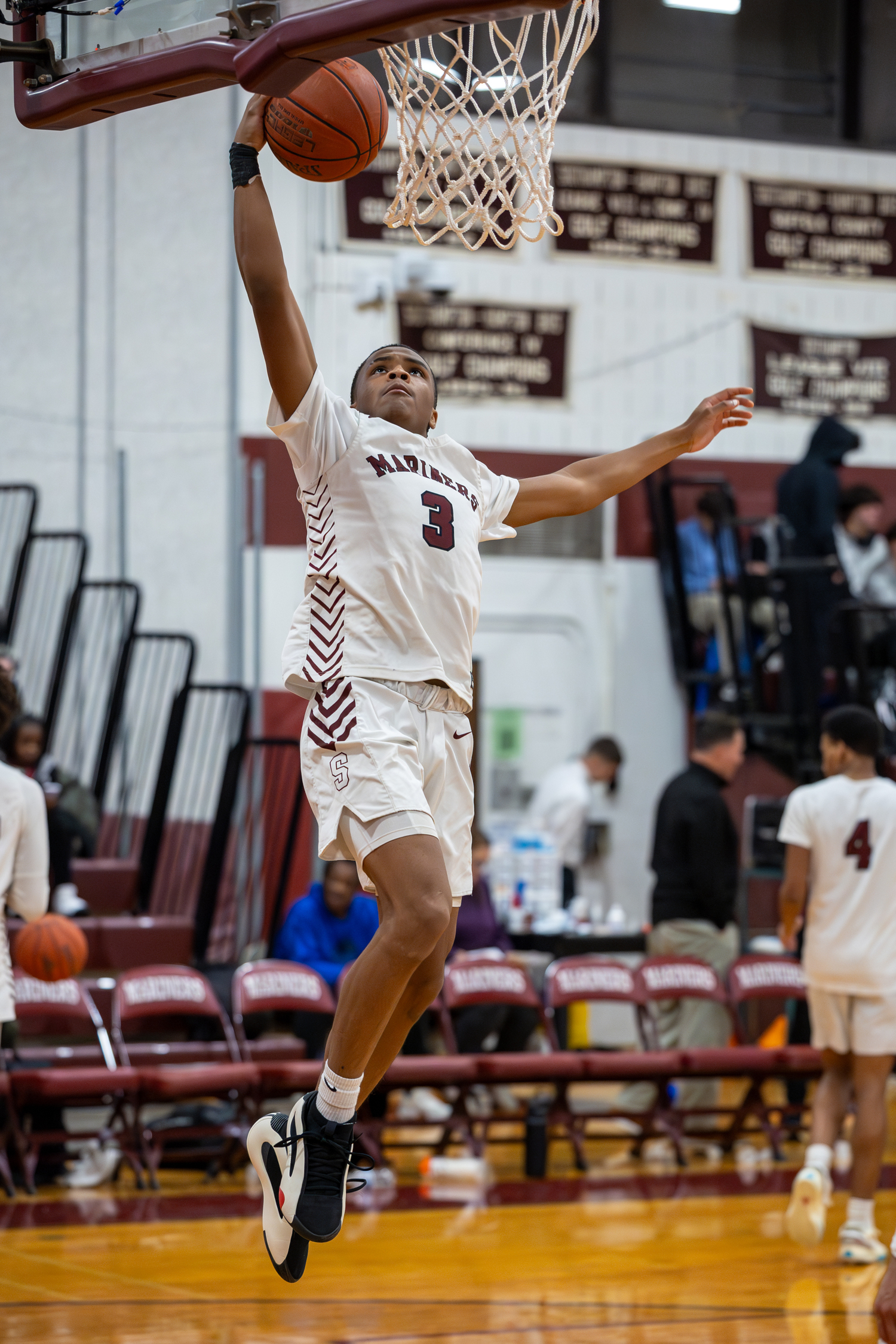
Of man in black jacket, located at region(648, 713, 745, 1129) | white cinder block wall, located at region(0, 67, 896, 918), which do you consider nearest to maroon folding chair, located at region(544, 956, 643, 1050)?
man in black jacket, located at region(648, 713, 745, 1129)

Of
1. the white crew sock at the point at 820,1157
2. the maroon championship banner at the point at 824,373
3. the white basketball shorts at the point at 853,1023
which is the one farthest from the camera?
the maroon championship banner at the point at 824,373

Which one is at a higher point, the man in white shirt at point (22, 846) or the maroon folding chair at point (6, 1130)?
the man in white shirt at point (22, 846)

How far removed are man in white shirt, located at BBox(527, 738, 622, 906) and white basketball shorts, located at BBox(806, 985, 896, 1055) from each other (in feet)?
16.4

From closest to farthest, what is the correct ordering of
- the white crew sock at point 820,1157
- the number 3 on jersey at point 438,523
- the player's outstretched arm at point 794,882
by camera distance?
the number 3 on jersey at point 438,523 → the white crew sock at point 820,1157 → the player's outstretched arm at point 794,882

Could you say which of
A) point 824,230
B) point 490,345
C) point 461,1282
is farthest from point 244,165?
point 824,230

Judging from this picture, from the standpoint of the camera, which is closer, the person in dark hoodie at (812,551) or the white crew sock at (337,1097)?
the white crew sock at (337,1097)

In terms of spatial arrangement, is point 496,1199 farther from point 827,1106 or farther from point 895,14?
point 895,14

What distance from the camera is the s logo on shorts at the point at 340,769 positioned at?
4.06m

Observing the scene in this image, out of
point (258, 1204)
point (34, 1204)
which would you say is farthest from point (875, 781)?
point (34, 1204)

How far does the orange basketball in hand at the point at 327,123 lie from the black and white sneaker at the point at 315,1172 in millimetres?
2111

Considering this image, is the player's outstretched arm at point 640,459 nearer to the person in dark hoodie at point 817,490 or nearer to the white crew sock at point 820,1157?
the white crew sock at point 820,1157

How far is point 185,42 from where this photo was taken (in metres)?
4.06

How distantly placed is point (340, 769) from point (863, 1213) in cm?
366

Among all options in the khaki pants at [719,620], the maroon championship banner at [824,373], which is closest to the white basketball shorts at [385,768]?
the khaki pants at [719,620]
